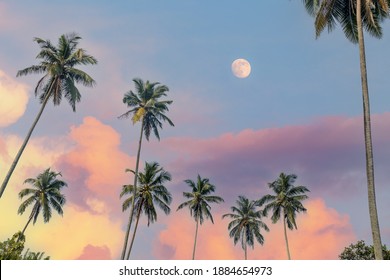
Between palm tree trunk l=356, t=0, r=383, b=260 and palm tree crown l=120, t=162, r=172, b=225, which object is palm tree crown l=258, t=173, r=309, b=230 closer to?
palm tree crown l=120, t=162, r=172, b=225

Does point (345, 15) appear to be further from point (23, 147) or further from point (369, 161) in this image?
point (23, 147)

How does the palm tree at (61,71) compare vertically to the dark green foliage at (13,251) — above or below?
above

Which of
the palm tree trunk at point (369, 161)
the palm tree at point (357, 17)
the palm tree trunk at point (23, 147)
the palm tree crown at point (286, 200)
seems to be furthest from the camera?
the palm tree crown at point (286, 200)

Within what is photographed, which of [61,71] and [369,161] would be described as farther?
[61,71]

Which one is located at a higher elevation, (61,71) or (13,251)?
(61,71)

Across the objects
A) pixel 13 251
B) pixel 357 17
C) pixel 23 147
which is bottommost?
pixel 13 251

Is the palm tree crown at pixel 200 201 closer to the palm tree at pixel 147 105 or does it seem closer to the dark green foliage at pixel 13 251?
the palm tree at pixel 147 105

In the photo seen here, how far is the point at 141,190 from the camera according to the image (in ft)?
147

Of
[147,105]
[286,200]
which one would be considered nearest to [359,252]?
[286,200]

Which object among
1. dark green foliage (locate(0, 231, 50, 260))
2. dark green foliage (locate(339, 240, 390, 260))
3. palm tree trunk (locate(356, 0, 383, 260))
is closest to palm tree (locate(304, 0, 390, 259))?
palm tree trunk (locate(356, 0, 383, 260))

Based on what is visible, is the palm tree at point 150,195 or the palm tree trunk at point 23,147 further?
the palm tree at point 150,195

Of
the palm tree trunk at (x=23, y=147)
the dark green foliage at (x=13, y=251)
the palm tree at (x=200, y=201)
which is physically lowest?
the dark green foliage at (x=13, y=251)

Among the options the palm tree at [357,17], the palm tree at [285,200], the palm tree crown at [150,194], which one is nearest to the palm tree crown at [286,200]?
the palm tree at [285,200]
